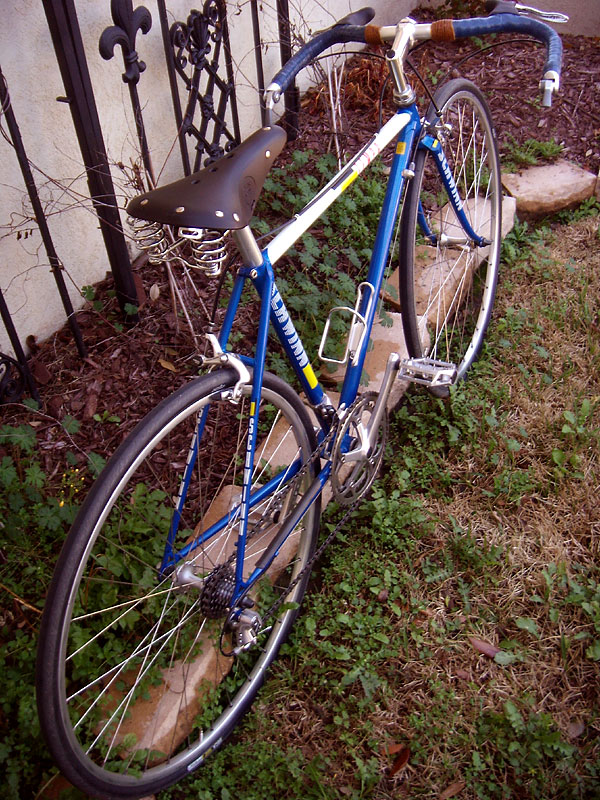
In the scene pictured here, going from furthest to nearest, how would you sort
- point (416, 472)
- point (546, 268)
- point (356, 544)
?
point (546, 268), point (416, 472), point (356, 544)

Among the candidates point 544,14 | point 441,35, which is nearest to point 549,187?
point 544,14

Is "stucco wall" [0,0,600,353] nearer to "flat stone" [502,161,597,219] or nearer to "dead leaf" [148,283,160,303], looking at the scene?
"dead leaf" [148,283,160,303]

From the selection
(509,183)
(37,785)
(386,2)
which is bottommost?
(37,785)

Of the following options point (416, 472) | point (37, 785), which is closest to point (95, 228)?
point (416, 472)

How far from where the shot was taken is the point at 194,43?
3.04 metres

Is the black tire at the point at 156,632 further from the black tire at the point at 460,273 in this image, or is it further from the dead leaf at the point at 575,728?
the black tire at the point at 460,273

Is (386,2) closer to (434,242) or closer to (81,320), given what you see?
(434,242)

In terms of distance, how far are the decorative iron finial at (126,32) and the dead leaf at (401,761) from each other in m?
2.56

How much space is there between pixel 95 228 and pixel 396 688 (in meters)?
2.26

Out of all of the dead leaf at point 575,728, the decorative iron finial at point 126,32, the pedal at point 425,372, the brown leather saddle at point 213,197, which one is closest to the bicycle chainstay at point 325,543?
the pedal at point 425,372

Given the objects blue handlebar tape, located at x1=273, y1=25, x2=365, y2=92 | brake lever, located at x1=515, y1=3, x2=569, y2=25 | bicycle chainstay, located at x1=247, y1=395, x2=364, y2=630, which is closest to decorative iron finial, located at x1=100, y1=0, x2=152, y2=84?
blue handlebar tape, located at x1=273, y1=25, x2=365, y2=92

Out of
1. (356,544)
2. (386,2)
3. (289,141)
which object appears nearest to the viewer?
(356,544)

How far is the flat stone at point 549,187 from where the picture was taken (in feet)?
13.8

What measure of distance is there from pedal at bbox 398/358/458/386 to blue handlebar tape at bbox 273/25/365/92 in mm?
1101
